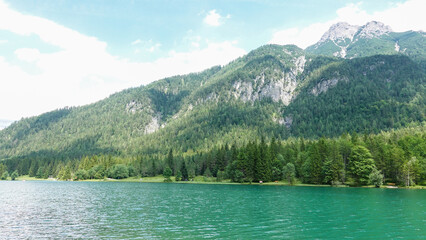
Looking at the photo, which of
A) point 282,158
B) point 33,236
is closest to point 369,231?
point 33,236

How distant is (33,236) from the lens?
105 feet

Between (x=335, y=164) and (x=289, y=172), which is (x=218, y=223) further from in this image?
(x=289, y=172)

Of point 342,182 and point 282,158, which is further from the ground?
point 282,158

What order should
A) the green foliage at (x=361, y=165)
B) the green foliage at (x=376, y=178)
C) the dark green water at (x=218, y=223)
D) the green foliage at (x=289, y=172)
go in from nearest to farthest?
the dark green water at (x=218, y=223), the green foliage at (x=376, y=178), the green foliage at (x=361, y=165), the green foliage at (x=289, y=172)

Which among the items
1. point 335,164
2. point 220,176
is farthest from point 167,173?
point 335,164

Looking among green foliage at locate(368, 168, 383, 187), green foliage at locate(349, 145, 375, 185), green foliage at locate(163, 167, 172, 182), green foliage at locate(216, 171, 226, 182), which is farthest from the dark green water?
green foliage at locate(163, 167, 172, 182)

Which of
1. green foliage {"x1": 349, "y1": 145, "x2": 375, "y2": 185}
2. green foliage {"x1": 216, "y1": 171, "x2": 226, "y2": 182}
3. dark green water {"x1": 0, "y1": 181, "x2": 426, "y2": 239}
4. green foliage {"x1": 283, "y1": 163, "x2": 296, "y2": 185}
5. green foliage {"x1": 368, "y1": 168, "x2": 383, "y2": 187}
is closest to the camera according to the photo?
dark green water {"x1": 0, "y1": 181, "x2": 426, "y2": 239}

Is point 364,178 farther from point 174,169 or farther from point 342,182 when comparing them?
point 174,169

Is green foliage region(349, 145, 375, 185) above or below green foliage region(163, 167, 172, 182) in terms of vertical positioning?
above

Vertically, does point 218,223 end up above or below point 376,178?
above

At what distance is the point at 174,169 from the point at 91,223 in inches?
6115

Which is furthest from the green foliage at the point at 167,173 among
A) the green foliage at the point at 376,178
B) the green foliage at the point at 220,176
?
the green foliage at the point at 376,178

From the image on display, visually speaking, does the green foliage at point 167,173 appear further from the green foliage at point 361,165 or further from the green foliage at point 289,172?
the green foliage at point 361,165

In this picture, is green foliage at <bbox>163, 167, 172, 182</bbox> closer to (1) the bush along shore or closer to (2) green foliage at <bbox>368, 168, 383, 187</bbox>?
(1) the bush along shore
